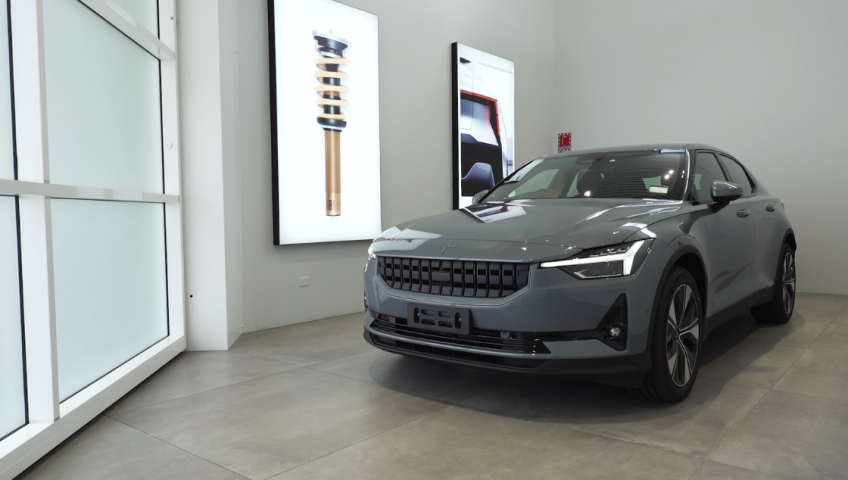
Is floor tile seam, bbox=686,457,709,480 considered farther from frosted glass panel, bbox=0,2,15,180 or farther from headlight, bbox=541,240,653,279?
frosted glass panel, bbox=0,2,15,180

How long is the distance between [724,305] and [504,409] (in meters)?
1.54

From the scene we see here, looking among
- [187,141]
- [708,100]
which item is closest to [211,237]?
[187,141]


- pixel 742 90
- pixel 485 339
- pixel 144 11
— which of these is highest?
pixel 742 90

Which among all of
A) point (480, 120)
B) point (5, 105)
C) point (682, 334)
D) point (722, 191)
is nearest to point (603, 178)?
point (722, 191)

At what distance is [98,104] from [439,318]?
2174mm

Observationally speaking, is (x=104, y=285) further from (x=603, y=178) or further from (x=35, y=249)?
(x=603, y=178)

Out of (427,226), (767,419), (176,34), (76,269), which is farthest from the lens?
(176,34)

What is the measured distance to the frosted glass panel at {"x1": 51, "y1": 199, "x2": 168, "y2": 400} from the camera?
2.68m

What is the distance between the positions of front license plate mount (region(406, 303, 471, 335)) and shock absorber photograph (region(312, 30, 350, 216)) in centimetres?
283

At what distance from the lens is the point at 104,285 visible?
3.14m

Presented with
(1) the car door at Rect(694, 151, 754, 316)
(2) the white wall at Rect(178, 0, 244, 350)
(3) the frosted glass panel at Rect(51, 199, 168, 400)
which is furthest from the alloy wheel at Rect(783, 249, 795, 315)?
(3) the frosted glass panel at Rect(51, 199, 168, 400)

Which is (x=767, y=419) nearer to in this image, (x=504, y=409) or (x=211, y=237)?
(x=504, y=409)

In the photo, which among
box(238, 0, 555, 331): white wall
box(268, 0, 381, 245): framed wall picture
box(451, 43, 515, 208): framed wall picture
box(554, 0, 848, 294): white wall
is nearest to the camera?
box(238, 0, 555, 331): white wall

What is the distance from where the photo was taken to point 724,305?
3.37 metres
